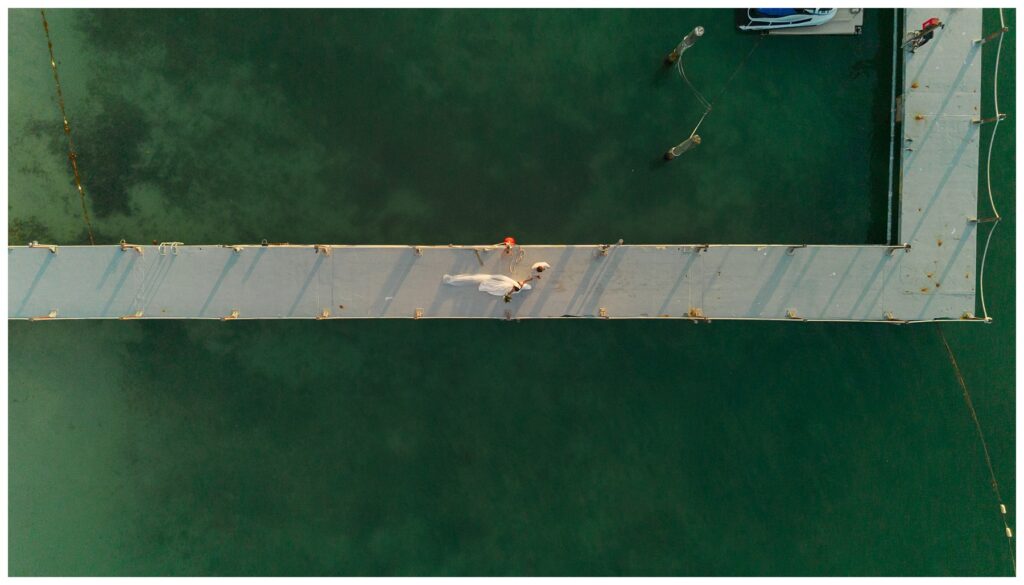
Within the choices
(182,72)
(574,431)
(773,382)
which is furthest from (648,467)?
(182,72)

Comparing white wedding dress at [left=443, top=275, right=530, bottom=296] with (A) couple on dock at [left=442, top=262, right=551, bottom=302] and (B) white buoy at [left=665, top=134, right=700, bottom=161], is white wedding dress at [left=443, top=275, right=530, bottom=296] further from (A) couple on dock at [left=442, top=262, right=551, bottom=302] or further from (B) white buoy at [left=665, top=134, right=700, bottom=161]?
(B) white buoy at [left=665, top=134, right=700, bottom=161]

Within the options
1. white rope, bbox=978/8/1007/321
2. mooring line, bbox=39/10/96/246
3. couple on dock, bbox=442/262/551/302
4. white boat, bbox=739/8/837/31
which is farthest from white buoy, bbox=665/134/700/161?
mooring line, bbox=39/10/96/246

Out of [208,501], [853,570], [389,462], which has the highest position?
[389,462]

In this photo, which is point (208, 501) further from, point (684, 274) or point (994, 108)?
point (994, 108)

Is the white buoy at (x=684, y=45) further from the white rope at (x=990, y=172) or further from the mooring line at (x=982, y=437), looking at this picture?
the mooring line at (x=982, y=437)

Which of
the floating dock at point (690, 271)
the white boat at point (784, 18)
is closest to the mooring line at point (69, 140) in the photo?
the floating dock at point (690, 271)
